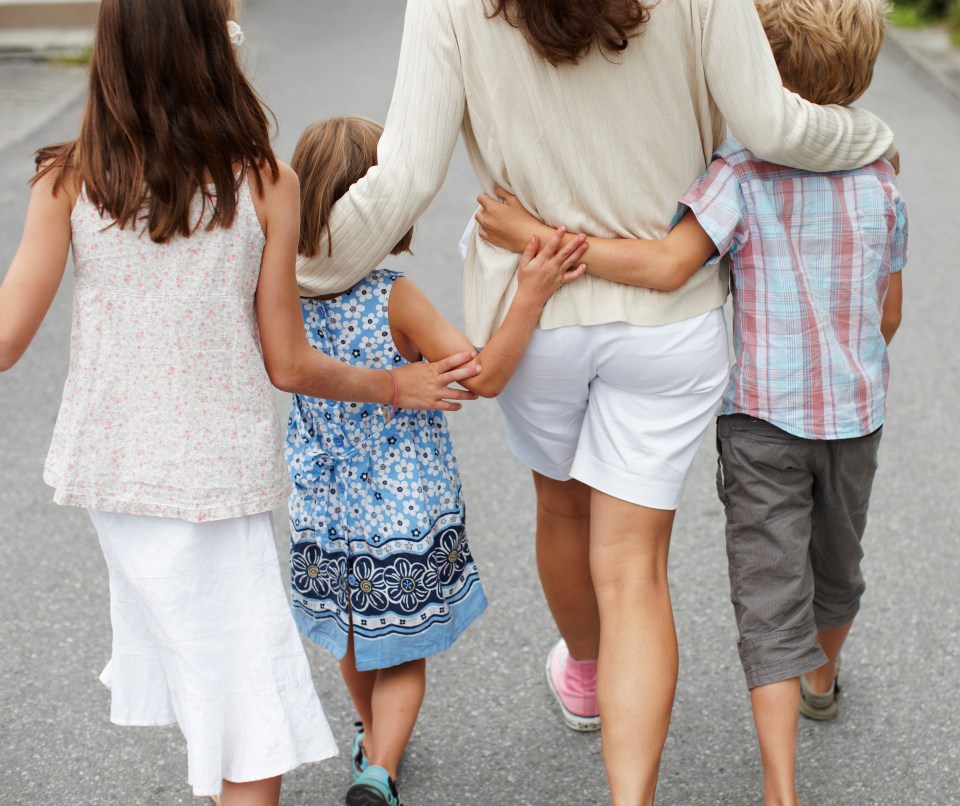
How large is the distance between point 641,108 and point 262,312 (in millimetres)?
699

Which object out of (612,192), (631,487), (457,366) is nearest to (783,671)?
(631,487)

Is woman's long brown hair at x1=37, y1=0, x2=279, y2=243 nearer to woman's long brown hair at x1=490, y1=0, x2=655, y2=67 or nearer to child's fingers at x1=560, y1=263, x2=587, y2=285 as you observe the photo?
woman's long brown hair at x1=490, y1=0, x2=655, y2=67

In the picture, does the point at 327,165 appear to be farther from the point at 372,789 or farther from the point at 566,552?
the point at 372,789

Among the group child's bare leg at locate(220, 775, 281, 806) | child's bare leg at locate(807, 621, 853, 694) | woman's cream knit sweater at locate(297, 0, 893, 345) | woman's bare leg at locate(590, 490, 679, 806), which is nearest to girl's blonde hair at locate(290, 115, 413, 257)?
woman's cream knit sweater at locate(297, 0, 893, 345)

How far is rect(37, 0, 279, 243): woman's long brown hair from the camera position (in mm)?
1804

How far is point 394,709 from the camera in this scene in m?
2.42

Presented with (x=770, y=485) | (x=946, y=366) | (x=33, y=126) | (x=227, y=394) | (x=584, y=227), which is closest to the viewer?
(x=227, y=394)

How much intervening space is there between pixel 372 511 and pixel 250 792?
1.77ft

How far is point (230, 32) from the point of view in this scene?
1867 millimetres

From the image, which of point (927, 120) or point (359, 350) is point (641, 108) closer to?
point (359, 350)

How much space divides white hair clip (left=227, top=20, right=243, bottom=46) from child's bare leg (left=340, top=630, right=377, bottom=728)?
1.20m

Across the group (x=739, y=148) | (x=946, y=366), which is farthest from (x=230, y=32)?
(x=946, y=366)

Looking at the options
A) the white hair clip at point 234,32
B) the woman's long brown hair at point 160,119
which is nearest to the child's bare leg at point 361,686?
the woman's long brown hair at point 160,119

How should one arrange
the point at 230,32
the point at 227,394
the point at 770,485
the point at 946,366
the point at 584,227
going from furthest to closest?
the point at 946,366
the point at 770,485
the point at 584,227
the point at 227,394
the point at 230,32
